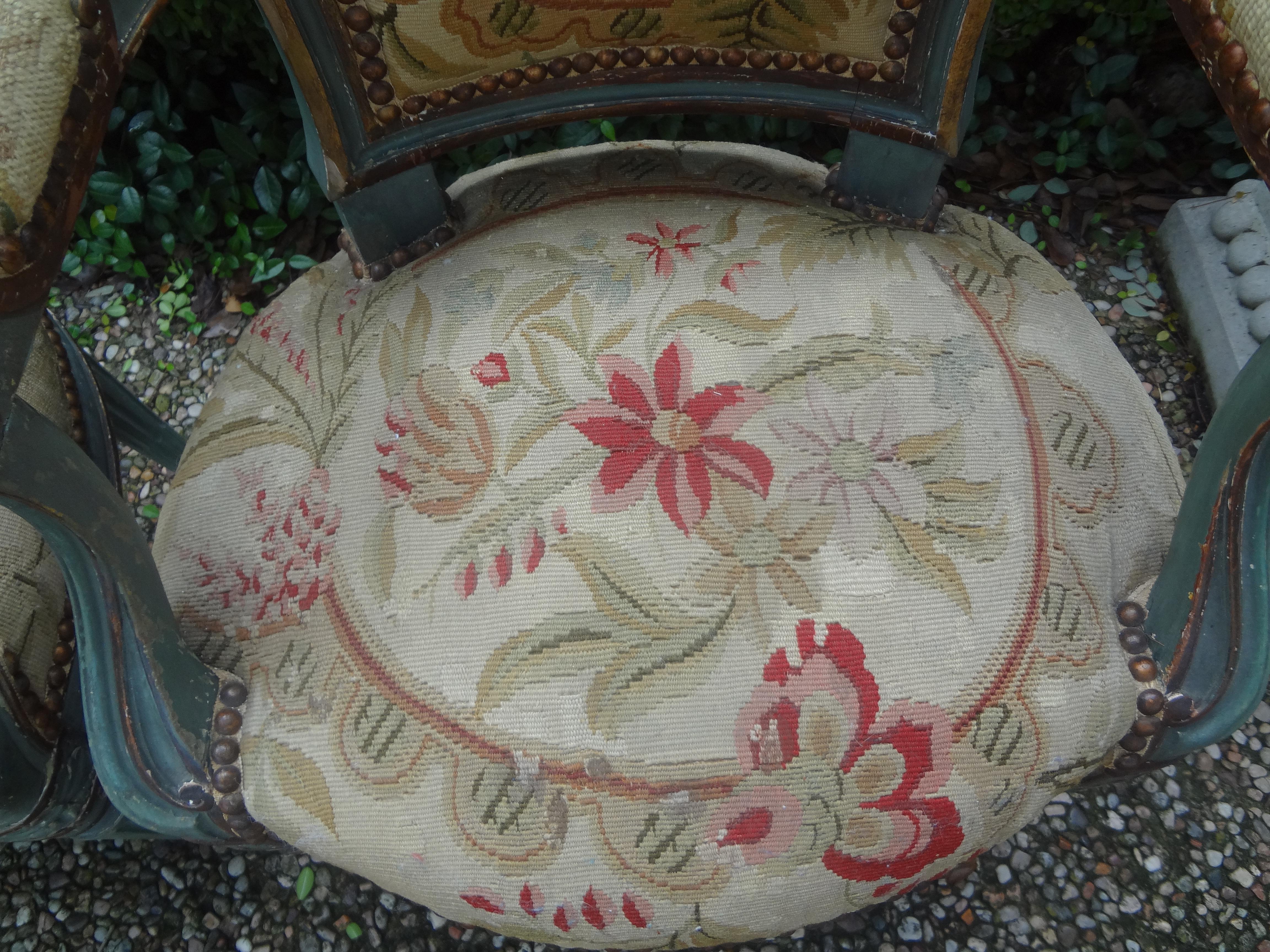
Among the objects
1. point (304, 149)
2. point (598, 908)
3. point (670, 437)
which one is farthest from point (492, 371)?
point (304, 149)

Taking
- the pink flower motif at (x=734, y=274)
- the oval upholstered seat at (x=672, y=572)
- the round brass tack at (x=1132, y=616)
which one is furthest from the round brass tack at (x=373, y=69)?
the round brass tack at (x=1132, y=616)

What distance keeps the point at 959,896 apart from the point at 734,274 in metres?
0.75

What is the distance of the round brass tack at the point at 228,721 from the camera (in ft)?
1.89

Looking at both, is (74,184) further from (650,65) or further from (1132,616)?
(1132,616)

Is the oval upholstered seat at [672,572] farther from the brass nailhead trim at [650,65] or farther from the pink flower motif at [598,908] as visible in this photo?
the brass nailhead trim at [650,65]

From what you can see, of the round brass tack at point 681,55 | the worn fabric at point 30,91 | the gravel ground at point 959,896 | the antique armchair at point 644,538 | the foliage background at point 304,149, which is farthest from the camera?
the foliage background at point 304,149

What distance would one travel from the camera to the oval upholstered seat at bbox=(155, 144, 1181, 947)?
530 mm

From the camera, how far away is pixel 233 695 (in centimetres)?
58

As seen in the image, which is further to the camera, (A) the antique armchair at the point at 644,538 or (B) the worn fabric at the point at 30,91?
(A) the antique armchair at the point at 644,538

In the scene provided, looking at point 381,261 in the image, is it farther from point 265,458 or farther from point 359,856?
point 359,856

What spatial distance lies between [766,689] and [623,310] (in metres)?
0.26

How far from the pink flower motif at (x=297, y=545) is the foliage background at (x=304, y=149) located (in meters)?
0.90

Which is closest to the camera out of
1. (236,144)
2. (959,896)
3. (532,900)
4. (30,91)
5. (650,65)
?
(30,91)

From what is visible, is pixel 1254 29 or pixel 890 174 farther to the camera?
pixel 890 174
